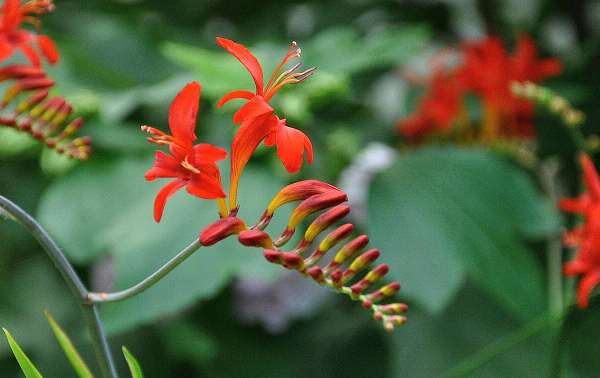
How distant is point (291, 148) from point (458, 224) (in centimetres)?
42

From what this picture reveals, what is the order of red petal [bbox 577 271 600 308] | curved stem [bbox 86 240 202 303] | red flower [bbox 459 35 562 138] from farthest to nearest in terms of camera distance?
1. red flower [bbox 459 35 562 138]
2. red petal [bbox 577 271 600 308]
3. curved stem [bbox 86 240 202 303]

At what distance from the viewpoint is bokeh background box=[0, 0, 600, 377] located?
23.6 inches

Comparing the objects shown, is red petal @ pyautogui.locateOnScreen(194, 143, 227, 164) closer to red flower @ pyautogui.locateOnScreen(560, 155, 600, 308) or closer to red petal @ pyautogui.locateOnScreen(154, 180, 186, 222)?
red petal @ pyautogui.locateOnScreen(154, 180, 186, 222)

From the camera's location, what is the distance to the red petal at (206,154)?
0.92 feet

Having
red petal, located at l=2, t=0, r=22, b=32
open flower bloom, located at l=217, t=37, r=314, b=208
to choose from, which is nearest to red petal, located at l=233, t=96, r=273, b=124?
open flower bloom, located at l=217, t=37, r=314, b=208

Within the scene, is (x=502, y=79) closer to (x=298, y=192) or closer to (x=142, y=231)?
(x=142, y=231)

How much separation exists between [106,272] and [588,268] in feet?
1.47

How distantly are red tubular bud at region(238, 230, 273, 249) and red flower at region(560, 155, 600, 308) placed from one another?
0.66ft

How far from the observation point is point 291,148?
0.27 meters

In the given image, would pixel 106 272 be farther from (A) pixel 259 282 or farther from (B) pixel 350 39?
(B) pixel 350 39

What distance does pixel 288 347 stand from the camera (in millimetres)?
782

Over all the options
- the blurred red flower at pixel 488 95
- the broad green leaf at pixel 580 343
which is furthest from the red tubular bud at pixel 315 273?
the blurred red flower at pixel 488 95

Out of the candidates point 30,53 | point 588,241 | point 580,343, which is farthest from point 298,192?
point 580,343

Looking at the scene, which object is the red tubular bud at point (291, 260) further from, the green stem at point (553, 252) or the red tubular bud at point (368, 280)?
the green stem at point (553, 252)
